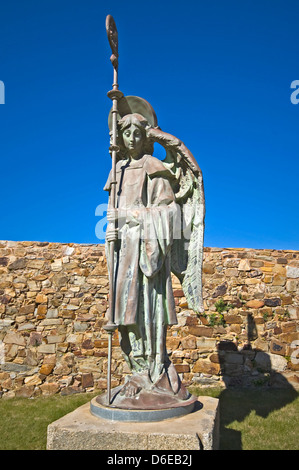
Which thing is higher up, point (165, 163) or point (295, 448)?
point (165, 163)

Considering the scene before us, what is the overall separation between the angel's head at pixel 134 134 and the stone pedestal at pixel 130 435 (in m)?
2.45

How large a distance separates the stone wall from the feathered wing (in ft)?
11.4

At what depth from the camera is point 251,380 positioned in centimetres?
665

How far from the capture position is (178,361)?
6.81 m

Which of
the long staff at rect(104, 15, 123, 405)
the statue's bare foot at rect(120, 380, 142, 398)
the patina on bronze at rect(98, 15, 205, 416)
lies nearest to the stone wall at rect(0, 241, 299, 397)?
the patina on bronze at rect(98, 15, 205, 416)

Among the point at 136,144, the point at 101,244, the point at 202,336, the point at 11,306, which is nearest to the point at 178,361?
the point at 202,336

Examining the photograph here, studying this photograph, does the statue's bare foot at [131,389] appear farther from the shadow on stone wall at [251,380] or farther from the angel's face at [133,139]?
the shadow on stone wall at [251,380]

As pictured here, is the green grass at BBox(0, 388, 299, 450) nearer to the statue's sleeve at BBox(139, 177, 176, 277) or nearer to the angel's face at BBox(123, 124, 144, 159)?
the statue's sleeve at BBox(139, 177, 176, 277)

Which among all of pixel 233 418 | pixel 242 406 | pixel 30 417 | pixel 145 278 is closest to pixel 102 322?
pixel 30 417

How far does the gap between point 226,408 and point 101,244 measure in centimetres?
383

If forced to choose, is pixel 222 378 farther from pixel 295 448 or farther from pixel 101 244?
pixel 101 244

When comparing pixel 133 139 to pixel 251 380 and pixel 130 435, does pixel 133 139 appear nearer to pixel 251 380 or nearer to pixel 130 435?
pixel 130 435

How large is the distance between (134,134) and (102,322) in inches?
169
